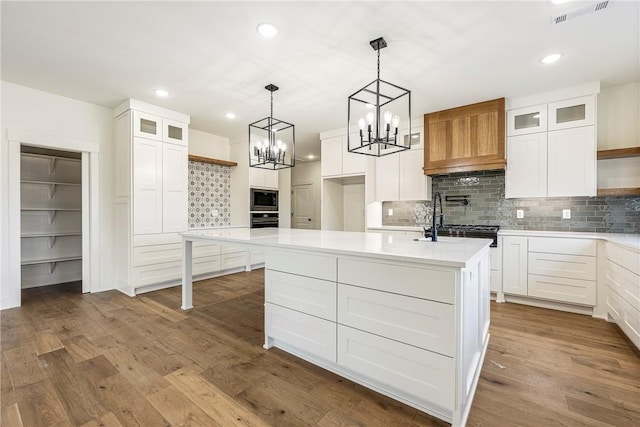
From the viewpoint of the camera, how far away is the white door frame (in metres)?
3.24

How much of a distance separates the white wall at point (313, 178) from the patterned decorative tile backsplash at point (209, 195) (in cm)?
239

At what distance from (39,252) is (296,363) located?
4.52 m

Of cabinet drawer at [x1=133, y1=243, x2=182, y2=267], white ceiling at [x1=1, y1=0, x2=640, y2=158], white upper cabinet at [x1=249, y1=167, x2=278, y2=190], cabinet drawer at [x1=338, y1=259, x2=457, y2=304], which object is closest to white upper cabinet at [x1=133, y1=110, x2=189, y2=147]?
white ceiling at [x1=1, y1=0, x2=640, y2=158]

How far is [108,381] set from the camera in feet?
6.10

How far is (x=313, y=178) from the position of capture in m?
7.43

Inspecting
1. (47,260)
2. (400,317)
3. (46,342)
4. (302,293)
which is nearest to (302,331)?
(302,293)

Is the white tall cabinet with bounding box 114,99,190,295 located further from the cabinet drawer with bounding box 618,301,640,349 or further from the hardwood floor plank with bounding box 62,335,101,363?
the cabinet drawer with bounding box 618,301,640,349

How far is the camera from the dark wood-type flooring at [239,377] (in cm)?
154

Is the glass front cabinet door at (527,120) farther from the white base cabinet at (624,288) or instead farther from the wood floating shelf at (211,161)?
the wood floating shelf at (211,161)

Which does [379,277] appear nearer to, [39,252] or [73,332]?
[73,332]

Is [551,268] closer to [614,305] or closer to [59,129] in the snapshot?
[614,305]

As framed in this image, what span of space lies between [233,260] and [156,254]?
1.33 m

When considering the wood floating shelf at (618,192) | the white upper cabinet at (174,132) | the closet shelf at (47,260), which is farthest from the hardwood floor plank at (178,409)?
the wood floating shelf at (618,192)

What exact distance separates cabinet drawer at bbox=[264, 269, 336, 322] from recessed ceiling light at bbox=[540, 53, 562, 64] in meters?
2.84
